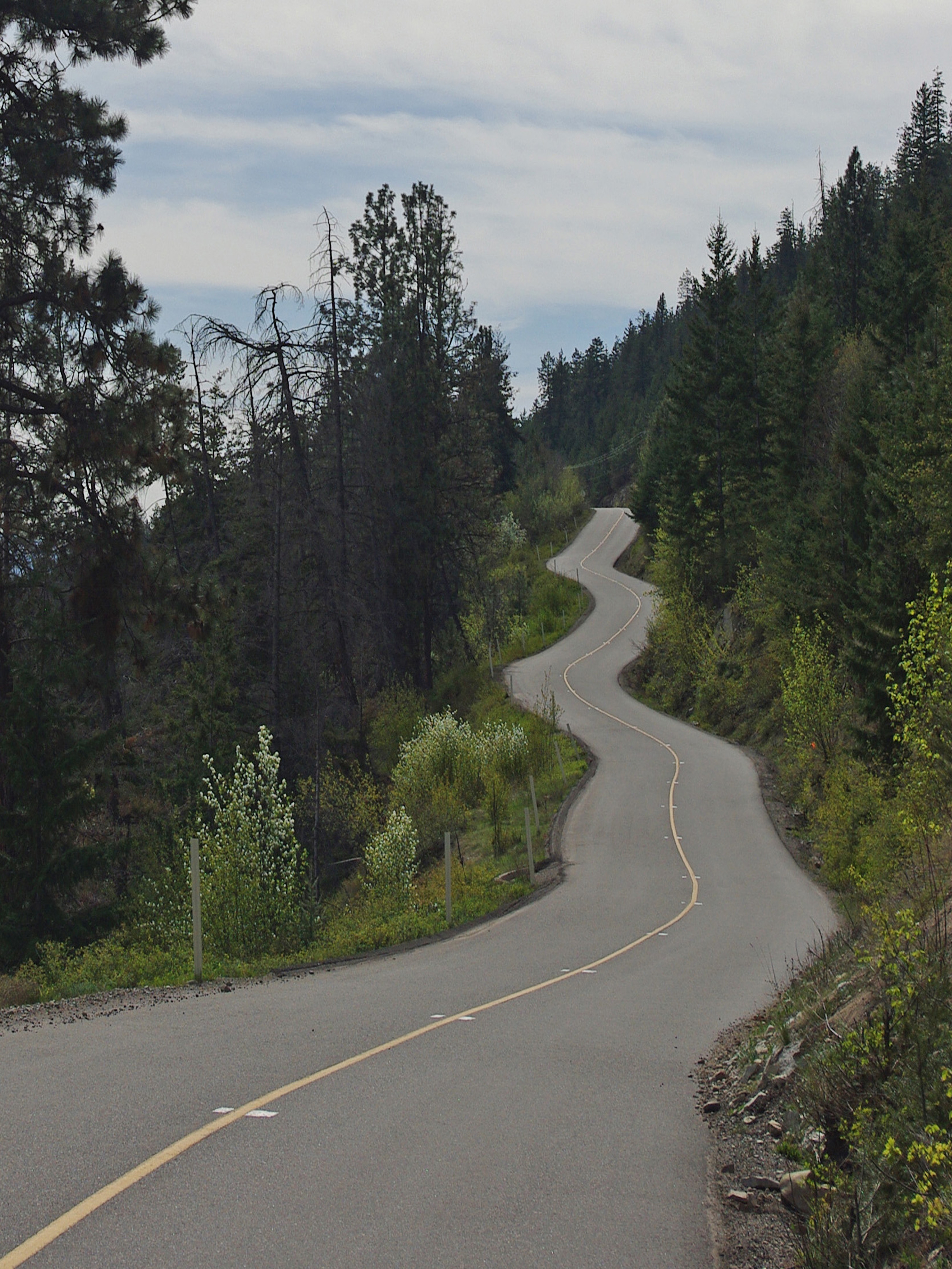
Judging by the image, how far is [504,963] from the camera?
47.6ft

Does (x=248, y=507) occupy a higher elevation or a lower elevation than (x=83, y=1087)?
higher

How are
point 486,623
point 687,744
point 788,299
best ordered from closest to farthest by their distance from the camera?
1. point 687,744
2. point 486,623
3. point 788,299

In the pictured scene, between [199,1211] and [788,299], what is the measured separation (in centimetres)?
8368

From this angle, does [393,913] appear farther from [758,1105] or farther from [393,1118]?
[393,1118]

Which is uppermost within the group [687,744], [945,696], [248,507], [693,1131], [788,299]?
[788,299]

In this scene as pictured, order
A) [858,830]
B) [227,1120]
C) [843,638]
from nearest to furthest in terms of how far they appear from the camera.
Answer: [227,1120], [858,830], [843,638]

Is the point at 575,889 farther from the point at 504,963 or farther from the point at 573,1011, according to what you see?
the point at 573,1011

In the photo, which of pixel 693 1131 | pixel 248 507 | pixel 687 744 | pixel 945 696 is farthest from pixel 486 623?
pixel 693 1131

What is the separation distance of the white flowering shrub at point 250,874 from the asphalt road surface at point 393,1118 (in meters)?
2.35

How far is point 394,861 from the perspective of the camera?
20.8 metres

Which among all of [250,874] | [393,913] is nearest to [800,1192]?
[250,874]

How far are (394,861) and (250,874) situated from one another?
4.48 m

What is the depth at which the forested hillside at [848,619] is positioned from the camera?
5.77 metres

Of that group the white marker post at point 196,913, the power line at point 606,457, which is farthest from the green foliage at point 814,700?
the power line at point 606,457
